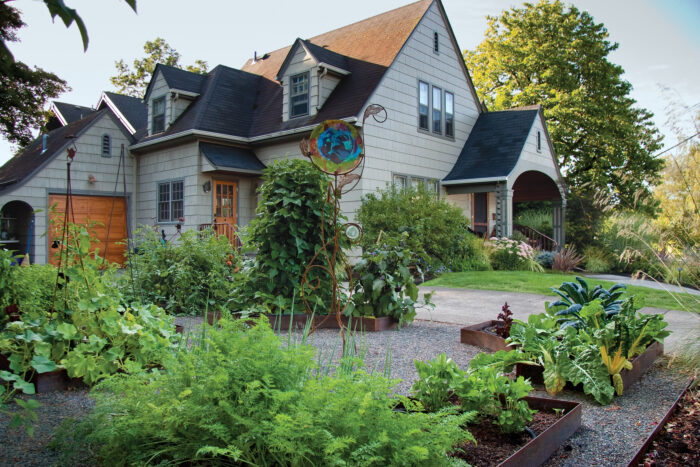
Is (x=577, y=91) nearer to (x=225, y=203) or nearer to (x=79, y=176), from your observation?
(x=225, y=203)

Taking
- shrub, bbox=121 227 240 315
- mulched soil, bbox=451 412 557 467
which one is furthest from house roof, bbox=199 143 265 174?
mulched soil, bbox=451 412 557 467

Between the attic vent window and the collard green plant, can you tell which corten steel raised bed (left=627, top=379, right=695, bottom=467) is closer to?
the collard green plant

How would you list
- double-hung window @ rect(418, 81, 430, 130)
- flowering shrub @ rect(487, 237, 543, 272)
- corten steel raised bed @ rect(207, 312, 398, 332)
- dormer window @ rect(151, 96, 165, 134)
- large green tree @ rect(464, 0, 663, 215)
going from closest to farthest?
corten steel raised bed @ rect(207, 312, 398, 332)
flowering shrub @ rect(487, 237, 543, 272)
double-hung window @ rect(418, 81, 430, 130)
dormer window @ rect(151, 96, 165, 134)
large green tree @ rect(464, 0, 663, 215)

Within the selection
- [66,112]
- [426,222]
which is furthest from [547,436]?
[66,112]

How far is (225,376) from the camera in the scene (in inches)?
71.9

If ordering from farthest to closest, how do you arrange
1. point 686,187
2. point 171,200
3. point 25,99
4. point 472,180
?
point 25,99 → point 171,200 → point 472,180 → point 686,187

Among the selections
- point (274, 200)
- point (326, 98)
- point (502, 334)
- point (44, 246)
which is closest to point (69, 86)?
point (44, 246)

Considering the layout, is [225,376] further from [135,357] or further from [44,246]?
[44,246]

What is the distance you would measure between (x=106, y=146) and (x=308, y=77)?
22.1 feet

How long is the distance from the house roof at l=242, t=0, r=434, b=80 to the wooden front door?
216 inches

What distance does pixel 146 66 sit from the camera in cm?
2639

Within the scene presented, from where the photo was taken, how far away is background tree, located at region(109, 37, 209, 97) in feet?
86.1

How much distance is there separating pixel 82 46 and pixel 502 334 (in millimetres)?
3987

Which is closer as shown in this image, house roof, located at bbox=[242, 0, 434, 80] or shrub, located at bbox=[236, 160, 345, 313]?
shrub, located at bbox=[236, 160, 345, 313]
